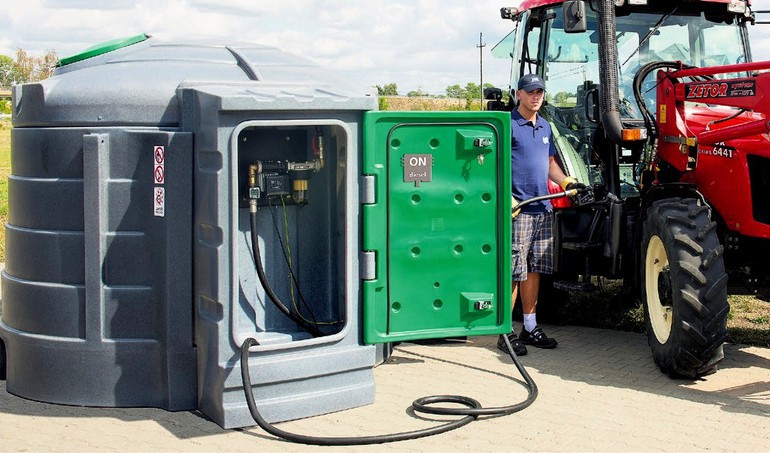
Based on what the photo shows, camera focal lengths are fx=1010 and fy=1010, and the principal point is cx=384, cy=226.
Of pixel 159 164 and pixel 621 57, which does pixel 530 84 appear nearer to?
pixel 621 57

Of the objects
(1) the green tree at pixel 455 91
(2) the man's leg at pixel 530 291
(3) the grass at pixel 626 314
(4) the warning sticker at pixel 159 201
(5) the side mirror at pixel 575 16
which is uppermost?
(1) the green tree at pixel 455 91

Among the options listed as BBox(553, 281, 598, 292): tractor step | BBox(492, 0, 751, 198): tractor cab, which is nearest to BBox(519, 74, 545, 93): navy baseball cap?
BBox(492, 0, 751, 198): tractor cab

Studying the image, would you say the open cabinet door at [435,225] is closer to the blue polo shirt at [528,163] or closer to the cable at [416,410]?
the cable at [416,410]

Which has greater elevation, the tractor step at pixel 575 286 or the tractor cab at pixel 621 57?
the tractor cab at pixel 621 57

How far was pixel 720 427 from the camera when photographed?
573 centimetres

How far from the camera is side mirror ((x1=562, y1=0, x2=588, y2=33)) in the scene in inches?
286

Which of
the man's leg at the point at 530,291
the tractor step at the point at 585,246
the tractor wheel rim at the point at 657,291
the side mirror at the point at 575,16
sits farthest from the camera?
the tractor step at the point at 585,246

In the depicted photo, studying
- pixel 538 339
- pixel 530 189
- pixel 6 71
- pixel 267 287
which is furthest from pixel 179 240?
pixel 6 71

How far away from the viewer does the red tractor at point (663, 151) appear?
642 centimetres

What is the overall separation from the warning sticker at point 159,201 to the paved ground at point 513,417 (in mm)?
1188

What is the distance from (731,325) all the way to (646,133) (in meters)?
2.08

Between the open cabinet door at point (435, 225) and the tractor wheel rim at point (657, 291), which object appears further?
the tractor wheel rim at point (657, 291)

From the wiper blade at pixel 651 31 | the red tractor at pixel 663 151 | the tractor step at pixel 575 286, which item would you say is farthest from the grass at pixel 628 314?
the wiper blade at pixel 651 31

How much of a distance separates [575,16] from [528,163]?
1.11m
